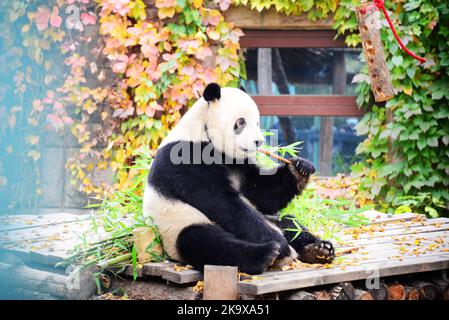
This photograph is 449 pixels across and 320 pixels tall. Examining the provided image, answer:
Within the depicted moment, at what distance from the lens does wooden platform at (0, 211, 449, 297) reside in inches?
121

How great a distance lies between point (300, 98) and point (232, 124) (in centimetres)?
300

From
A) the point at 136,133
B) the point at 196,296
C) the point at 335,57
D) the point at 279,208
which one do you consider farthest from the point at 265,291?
the point at 335,57

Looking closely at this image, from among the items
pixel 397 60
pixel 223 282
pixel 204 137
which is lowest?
pixel 223 282

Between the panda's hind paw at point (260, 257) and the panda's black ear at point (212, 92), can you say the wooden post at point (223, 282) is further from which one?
the panda's black ear at point (212, 92)

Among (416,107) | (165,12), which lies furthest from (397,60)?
(165,12)

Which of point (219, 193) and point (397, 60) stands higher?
point (397, 60)

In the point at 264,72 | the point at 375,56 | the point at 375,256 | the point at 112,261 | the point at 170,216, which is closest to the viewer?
the point at 170,216

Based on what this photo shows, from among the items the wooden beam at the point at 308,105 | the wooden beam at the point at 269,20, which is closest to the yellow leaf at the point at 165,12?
the wooden beam at the point at 269,20

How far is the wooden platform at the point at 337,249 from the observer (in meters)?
3.07

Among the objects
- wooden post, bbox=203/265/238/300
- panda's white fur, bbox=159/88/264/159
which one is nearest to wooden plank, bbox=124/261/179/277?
wooden post, bbox=203/265/238/300

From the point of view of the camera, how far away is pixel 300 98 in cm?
617

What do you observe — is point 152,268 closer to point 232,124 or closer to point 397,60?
point 232,124

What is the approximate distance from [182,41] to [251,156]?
9.30 ft

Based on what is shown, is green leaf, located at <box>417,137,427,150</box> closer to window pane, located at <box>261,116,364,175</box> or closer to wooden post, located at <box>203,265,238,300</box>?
window pane, located at <box>261,116,364,175</box>
